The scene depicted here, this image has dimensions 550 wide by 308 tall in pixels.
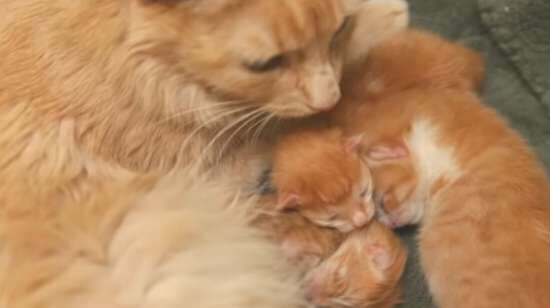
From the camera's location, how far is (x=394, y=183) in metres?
1.37

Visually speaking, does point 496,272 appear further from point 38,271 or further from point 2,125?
point 2,125

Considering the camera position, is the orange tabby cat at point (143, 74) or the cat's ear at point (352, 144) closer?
the orange tabby cat at point (143, 74)

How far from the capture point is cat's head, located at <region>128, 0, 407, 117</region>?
114 centimetres

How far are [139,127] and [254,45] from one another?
284 mm

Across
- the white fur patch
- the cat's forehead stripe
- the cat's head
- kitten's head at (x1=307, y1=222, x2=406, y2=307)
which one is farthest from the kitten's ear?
the cat's forehead stripe

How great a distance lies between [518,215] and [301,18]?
1.47 feet

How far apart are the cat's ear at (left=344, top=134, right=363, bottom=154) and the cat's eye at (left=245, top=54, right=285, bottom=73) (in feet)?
0.74

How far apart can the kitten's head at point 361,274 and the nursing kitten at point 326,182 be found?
38mm

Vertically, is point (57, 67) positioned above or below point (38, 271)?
above

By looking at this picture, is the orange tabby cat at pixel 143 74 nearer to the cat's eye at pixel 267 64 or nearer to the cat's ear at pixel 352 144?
the cat's eye at pixel 267 64

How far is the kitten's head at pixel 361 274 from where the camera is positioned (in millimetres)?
1287

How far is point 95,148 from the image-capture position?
1.31 m

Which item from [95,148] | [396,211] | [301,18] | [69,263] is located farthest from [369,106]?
[69,263]

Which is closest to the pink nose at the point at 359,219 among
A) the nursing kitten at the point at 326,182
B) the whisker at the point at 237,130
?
the nursing kitten at the point at 326,182
